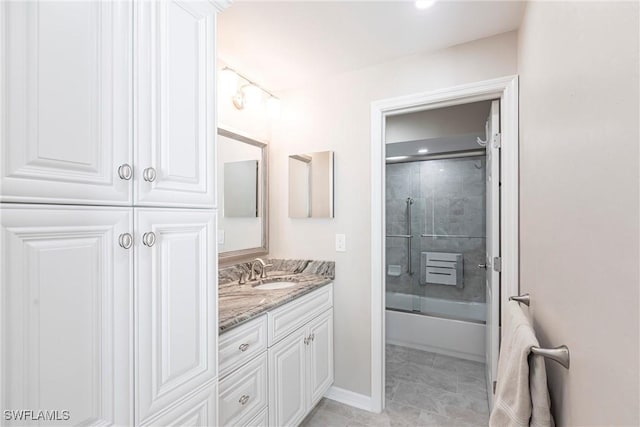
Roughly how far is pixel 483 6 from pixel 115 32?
5.31 ft

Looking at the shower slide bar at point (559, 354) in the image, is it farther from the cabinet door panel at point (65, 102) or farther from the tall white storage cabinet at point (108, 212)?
the cabinet door panel at point (65, 102)

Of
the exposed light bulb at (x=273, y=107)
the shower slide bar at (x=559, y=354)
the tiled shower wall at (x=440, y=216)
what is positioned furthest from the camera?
the tiled shower wall at (x=440, y=216)

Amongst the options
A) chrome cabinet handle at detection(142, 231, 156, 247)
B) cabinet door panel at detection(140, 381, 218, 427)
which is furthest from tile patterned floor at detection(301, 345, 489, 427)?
chrome cabinet handle at detection(142, 231, 156, 247)

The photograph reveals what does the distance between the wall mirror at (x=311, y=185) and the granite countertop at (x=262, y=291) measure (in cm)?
39

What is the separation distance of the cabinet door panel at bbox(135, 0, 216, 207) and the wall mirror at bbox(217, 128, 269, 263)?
3.03 ft

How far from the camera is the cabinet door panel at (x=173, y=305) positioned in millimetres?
850

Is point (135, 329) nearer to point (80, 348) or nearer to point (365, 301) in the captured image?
point (80, 348)

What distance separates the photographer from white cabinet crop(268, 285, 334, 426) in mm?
1577

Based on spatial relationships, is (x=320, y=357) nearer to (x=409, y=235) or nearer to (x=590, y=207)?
(x=590, y=207)

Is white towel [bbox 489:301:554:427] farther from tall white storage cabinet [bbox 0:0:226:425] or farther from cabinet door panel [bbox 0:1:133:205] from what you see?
cabinet door panel [bbox 0:1:133:205]

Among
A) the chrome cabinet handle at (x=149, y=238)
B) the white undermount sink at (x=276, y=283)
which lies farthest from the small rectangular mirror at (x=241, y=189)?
the chrome cabinet handle at (x=149, y=238)

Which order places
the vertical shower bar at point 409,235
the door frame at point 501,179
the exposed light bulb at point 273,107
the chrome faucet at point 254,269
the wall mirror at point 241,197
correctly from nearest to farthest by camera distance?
the door frame at point 501,179 < the wall mirror at point 241,197 < the chrome faucet at point 254,269 < the exposed light bulb at point 273,107 < the vertical shower bar at point 409,235

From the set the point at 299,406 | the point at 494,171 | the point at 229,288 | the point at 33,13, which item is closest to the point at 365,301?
the point at 299,406

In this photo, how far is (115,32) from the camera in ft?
2.61
